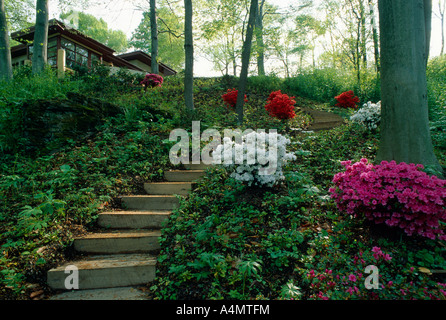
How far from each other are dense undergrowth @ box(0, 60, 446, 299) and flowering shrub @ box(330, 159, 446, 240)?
0.73ft

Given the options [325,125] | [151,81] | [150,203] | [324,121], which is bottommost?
[150,203]

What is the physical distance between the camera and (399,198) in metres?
2.51

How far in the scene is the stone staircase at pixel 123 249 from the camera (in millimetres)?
2602

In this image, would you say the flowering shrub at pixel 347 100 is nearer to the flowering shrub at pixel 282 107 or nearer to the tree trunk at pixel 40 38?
the flowering shrub at pixel 282 107

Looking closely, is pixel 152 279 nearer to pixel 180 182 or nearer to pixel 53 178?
pixel 180 182

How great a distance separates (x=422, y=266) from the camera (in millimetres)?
2379

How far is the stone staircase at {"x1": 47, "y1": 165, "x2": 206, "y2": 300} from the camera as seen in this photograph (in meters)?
2.60

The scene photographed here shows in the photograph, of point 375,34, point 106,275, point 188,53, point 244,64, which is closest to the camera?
point 106,275

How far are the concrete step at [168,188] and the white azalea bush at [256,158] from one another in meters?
0.80

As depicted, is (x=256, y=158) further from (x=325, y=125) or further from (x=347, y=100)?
(x=347, y=100)

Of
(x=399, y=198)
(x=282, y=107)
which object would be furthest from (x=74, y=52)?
(x=399, y=198)

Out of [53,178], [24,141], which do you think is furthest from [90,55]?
[53,178]

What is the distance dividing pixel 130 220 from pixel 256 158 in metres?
1.82
